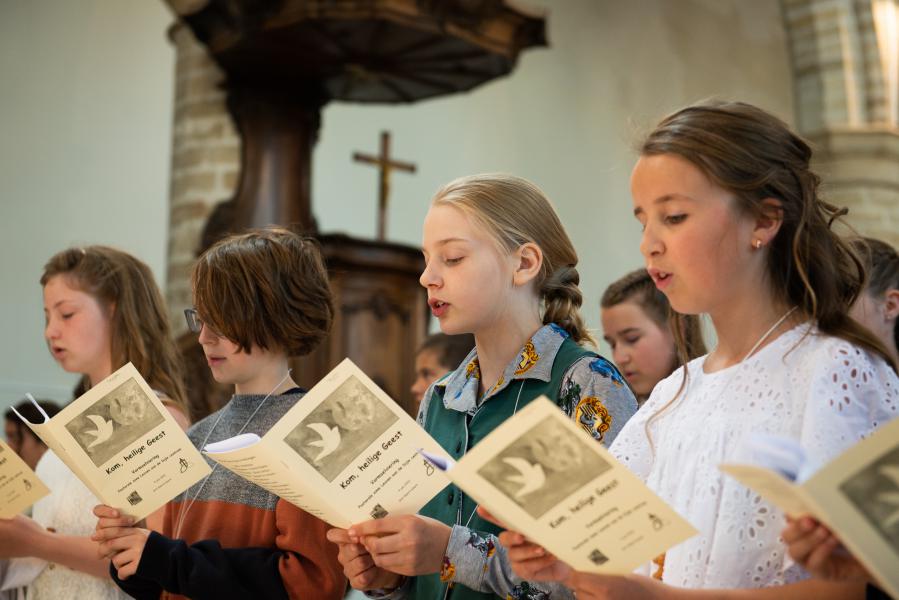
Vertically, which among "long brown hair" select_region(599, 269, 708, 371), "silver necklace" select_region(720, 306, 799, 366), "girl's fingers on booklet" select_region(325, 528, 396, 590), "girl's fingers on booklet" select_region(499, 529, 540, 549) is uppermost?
"silver necklace" select_region(720, 306, 799, 366)

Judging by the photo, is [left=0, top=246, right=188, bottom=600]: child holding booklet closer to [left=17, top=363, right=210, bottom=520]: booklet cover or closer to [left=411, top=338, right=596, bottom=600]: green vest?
[left=17, top=363, right=210, bottom=520]: booklet cover

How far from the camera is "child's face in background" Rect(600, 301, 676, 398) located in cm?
→ 352

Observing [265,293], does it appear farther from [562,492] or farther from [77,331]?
[562,492]

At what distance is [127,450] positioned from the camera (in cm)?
239

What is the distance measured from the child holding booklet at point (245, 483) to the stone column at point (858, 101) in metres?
8.90

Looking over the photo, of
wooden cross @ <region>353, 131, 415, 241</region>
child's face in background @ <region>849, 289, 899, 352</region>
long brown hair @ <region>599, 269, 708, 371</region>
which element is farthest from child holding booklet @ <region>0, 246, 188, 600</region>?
wooden cross @ <region>353, 131, 415, 241</region>

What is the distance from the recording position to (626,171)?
11945mm

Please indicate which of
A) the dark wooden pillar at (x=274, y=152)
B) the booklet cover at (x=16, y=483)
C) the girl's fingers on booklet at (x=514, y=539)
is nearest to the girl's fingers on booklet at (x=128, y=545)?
the booklet cover at (x=16, y=483)

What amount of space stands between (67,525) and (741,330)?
199 cm

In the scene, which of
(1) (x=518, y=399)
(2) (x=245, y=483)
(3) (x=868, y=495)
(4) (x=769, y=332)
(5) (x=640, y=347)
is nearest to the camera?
(3) (x=868, y=495)

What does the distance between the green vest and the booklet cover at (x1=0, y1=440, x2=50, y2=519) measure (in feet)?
3.11

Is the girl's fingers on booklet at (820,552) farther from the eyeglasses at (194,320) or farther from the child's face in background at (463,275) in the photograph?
the eyeglasses at (194,320)

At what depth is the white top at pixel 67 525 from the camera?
2.97m

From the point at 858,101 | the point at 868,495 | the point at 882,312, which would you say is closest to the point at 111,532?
the point at 868,495
